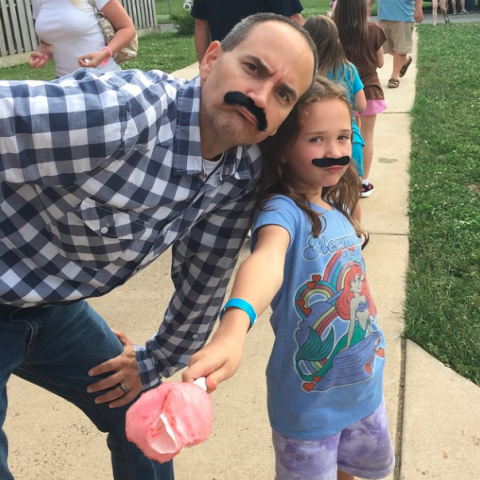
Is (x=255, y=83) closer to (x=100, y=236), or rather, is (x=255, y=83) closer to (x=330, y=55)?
(x=100, y=236)

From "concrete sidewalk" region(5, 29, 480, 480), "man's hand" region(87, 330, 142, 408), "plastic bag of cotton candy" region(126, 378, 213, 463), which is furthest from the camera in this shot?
"concrete sidewalk" region(5, 29, 480, 480)

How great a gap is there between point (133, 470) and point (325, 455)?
669 mm

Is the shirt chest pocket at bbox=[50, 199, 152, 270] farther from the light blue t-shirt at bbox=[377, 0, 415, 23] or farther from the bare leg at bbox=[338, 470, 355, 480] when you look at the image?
the light blue t-shirt at bbox=[377, 0, 415, 23]

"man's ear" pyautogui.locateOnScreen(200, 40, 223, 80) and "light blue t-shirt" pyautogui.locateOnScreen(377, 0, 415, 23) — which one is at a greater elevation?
"man's ear" pyautogui.locateOnScreen(200, 40, 223, 80)

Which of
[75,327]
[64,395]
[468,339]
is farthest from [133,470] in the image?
[468,339]

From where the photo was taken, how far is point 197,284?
2125 millimetres

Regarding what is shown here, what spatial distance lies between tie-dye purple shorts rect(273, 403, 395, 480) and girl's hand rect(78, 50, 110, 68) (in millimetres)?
2606

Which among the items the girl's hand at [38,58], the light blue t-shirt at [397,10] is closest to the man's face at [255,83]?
the girl's hand at [38,58]

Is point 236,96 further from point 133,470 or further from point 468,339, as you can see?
point 468,339

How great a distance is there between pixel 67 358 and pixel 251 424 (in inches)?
40.5

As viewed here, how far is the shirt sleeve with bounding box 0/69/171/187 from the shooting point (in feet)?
4.73

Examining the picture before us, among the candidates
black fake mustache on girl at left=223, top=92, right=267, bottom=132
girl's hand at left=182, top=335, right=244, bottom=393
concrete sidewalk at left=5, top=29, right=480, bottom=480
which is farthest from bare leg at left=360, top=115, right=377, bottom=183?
girl's hand at left=182, top=335, right=244, bottom=393

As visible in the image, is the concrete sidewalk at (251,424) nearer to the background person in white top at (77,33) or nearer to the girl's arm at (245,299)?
the girl's arm at (245,299)

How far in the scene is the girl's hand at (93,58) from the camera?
12.5 feet
